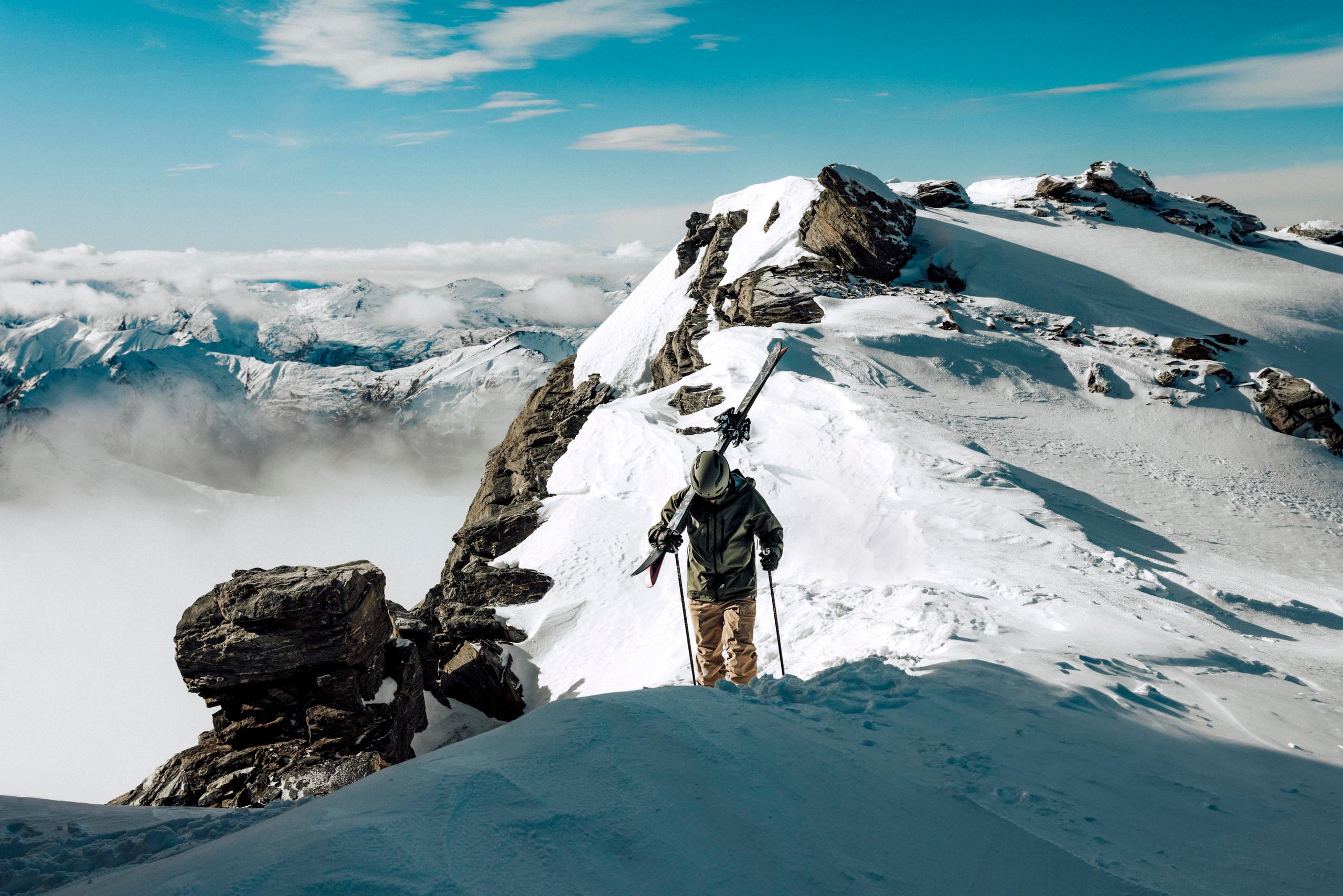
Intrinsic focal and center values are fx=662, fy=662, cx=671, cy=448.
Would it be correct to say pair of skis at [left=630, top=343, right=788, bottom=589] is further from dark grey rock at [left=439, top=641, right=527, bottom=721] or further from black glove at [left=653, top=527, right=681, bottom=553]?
dark grey rock at [left=439, top=641, right=527, bottom=721]

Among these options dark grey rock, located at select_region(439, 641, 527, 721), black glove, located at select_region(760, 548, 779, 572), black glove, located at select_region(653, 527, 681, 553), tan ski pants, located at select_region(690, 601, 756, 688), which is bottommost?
dark grey rock, located at select_region(439, 641, 527, 721)

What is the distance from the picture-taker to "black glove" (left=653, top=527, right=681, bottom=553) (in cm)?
765

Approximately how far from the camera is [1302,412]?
1800 cm

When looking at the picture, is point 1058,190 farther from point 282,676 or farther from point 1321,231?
point 282,676

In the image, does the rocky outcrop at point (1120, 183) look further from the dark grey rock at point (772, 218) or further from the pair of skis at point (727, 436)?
the pair of skis at point (727, 436)

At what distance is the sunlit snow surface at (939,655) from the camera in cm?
310

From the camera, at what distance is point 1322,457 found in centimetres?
1711

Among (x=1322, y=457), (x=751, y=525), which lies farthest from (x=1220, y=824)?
(x=1322, y=457)

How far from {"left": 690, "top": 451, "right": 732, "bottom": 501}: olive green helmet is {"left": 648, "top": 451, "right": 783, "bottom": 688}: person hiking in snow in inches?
0.9

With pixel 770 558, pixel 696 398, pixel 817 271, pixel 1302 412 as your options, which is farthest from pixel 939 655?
pixel 817 271

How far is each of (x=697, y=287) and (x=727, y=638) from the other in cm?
2553

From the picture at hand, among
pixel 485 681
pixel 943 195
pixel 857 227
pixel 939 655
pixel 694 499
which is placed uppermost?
pixel 943 195

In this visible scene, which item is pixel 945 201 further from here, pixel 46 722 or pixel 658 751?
pixel 46 722

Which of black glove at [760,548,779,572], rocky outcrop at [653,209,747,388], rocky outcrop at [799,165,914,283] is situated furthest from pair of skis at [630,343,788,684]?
rocky outcrop at [799,165,914,283]
